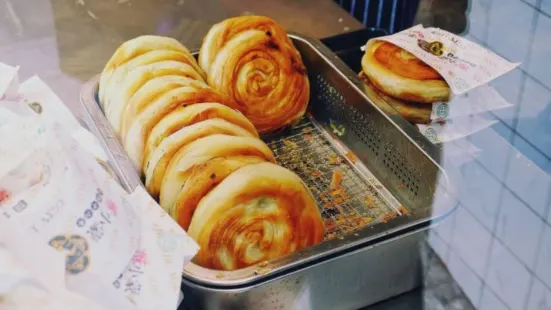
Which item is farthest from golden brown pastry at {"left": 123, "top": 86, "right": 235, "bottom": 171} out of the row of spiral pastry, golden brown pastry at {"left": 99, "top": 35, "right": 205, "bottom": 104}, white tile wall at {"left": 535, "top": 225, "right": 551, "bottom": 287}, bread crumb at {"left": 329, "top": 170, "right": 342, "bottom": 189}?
white tile wall at {"left": 535, "top": 225, "right": 551, "bottom": 287}

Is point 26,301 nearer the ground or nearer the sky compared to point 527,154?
nearer the sky

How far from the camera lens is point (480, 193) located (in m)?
0.98

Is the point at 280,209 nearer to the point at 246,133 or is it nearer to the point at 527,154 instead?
the point at 246,133

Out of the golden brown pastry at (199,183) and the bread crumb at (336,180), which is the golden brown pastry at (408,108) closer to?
the bread crumb at (336,180)

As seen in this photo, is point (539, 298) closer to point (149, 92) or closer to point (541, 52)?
point (149, 92)

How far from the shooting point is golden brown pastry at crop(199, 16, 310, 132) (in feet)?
3.77

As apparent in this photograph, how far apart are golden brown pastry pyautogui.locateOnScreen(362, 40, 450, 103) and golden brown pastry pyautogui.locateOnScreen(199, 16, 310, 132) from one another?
13 centimetres

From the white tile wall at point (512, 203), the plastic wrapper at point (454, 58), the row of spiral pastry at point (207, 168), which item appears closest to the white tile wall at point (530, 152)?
the white tile wall at point (512, 203)

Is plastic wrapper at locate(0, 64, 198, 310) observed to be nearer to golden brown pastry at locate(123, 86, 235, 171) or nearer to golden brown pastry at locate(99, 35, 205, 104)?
golden brown pastry at locate(123, 86, 235, 171)

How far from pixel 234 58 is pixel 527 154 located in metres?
0.50

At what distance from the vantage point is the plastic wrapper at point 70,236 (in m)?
0.60

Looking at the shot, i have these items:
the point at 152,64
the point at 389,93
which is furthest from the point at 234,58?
the point at 389,93

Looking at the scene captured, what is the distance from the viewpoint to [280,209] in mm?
854

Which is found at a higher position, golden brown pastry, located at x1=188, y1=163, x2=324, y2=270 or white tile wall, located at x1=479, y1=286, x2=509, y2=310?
golden brown pastry, located at x1=188, y1=163, x2=324, y2=270
